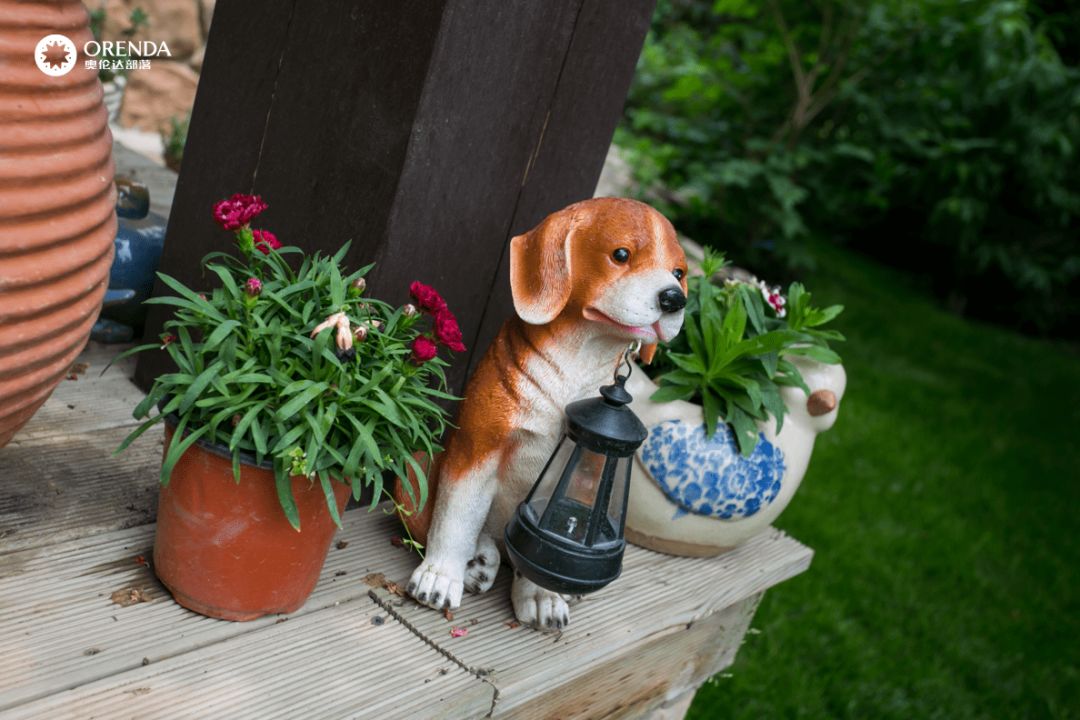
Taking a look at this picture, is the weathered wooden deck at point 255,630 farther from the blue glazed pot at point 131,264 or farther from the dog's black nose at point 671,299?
the dog's black nose at point 671,299

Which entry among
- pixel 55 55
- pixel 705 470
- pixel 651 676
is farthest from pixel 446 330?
pixel 651 676

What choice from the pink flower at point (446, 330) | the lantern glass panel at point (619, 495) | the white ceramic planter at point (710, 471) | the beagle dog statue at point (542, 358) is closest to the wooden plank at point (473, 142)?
the beagle dog statue at point (542, 358)

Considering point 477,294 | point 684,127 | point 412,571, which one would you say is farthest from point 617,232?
point 684,127

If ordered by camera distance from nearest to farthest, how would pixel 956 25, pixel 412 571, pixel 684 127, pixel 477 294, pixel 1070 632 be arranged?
1. pixel 412 571
2. pixel 477 294
3. pixel 1070 632
4. pixel 956 25
5. pixel 684 127

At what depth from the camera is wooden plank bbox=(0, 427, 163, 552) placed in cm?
162

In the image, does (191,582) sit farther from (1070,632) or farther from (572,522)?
(1070,632)

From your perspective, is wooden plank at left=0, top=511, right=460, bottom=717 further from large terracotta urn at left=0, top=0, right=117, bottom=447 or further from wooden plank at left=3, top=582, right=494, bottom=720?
large terracotta urn at left=0, top=0, right=117, bottom=447

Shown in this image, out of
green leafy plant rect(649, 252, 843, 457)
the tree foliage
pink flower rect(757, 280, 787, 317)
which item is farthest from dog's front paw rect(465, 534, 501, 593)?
the tree foliage

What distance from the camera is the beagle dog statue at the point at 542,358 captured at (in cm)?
166

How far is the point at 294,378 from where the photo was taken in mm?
1458

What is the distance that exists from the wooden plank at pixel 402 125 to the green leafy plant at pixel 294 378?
12.2 inches

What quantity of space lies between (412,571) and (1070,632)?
9.89 ft

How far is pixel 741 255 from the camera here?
629cm

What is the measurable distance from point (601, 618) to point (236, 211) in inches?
39.6
